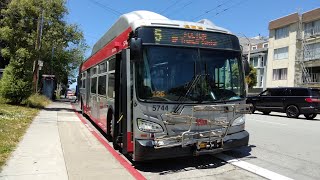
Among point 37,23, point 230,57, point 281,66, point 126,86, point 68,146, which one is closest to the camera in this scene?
point 126,86

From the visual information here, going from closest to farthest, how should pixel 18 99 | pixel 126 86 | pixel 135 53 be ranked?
pixel 135 53, pixel 126 86, pixel 18 99

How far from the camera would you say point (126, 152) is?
26.1 ft

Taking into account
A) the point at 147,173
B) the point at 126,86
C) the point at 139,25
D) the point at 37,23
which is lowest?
the point at 147,173

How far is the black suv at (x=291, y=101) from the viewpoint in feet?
76.2

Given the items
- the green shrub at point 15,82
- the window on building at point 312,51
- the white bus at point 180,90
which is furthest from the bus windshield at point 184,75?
the window on building at point 312,51

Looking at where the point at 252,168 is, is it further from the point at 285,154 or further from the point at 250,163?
the point at 285,154

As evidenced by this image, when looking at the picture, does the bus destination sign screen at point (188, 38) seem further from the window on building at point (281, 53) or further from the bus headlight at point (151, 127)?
the window on building at point (281, 53)

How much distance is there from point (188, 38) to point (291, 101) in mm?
18148

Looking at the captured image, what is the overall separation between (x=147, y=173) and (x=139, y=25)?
295 centimetres

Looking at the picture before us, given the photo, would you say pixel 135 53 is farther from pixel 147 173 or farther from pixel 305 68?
pixel 305 68

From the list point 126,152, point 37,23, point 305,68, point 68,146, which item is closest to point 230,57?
point 126,152

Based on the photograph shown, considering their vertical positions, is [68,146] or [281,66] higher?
[281,66]

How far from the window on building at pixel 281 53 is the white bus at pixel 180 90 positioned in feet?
150

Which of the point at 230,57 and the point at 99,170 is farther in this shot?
the point at 230,57
